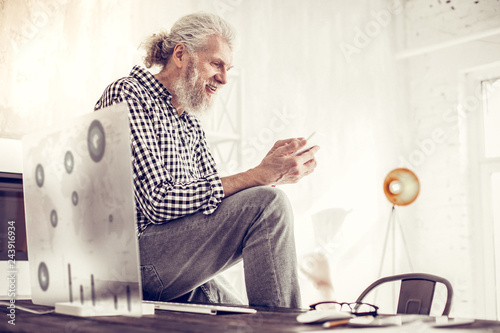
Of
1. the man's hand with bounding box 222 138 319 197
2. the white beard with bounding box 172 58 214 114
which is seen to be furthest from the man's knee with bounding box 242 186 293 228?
the white beard with bounding box 172 58 214 114

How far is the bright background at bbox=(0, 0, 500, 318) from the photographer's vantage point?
299cm

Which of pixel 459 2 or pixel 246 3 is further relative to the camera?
pixel 459 2

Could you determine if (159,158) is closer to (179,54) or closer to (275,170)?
(275,170)

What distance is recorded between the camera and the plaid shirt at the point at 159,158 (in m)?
1.31

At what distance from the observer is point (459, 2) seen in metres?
4.37

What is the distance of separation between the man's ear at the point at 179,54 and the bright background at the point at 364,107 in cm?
62

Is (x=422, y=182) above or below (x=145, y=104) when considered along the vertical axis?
below

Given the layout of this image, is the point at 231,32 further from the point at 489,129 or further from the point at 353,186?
the point at 489,129

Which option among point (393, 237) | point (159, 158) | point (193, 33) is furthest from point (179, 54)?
point (393, 237)

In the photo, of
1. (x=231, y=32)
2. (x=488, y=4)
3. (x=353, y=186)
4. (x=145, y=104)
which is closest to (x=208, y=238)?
(x=145, y=104)

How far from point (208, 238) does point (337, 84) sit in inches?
115

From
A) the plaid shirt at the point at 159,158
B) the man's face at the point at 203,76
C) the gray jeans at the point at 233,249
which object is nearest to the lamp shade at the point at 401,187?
the man's face at the point at 203,76

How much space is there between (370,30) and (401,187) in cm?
145

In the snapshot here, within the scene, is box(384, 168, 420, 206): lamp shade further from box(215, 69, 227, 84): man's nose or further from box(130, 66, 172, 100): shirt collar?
box(130, 66, 172, 100): shirt collar
